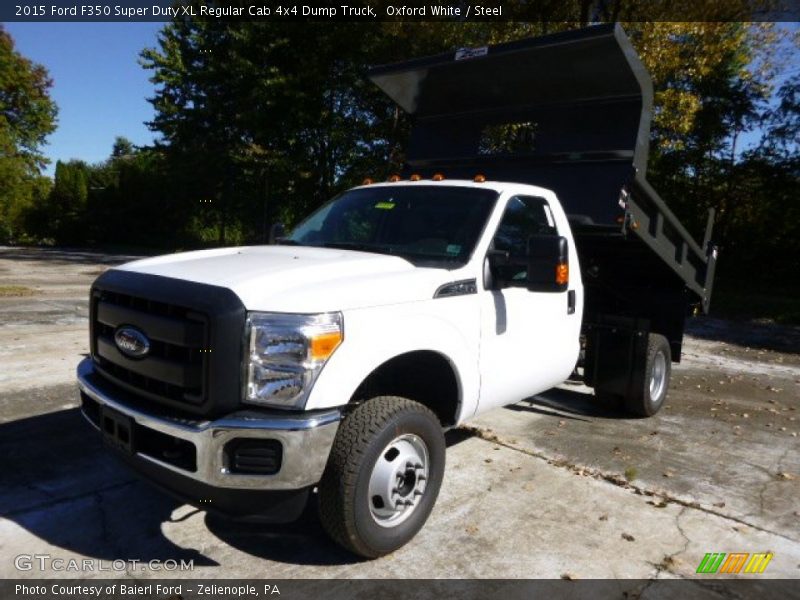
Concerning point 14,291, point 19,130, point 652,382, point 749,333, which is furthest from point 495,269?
point 19,130

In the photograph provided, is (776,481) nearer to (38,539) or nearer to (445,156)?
(445,156)

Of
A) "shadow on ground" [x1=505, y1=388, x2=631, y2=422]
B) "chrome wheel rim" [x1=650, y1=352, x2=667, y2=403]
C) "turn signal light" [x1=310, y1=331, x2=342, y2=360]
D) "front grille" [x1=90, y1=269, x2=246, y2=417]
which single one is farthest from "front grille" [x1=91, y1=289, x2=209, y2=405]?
"chrome wheel rim" [x1=650, y1=352, x2=667, y2=403]

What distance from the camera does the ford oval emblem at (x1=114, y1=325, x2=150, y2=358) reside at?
9.88 feet

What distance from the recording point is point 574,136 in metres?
5.72

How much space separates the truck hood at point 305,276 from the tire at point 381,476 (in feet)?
1.94

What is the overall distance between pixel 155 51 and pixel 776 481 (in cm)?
3063

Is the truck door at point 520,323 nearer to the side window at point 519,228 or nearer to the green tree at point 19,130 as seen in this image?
the side window at point 519,228

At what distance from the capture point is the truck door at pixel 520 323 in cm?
384

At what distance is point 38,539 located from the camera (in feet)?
10.8

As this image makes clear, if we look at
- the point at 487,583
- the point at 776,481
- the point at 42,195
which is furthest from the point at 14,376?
the point at 42,195

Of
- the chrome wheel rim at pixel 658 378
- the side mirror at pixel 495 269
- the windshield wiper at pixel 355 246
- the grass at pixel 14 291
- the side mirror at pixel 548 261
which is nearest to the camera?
the side mirror at pixel 548 261

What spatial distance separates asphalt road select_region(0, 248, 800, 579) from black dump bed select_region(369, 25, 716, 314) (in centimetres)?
156

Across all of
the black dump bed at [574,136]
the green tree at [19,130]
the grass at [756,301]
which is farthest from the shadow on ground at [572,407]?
the green tree at [19,130]

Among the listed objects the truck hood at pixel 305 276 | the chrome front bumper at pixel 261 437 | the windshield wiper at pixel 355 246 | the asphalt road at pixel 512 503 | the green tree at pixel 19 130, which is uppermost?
the green tree at pixel 19 130
